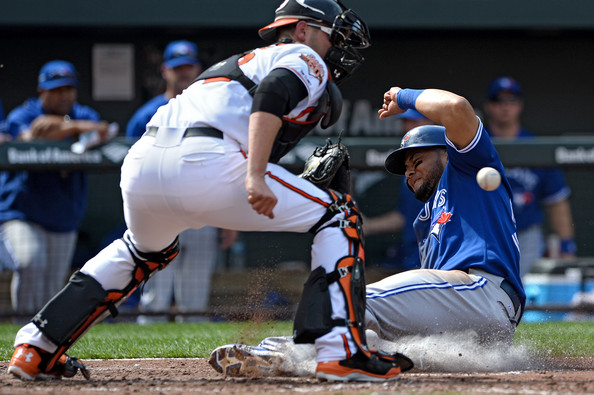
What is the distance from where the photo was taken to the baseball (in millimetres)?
4000

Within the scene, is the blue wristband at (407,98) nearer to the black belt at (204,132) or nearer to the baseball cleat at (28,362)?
the black belt at (204,132)

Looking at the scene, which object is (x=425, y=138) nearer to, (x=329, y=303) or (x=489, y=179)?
(x=489, y=179)

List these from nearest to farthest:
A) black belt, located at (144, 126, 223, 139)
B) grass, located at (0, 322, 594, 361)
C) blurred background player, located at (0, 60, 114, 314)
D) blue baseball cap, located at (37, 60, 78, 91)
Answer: black belt, located at (144, 126, 223, 139) < grass, located at (0, 322, 594, 361) < blurred background player, located at (0, 60, 114, 314) < blue baseball cap, located at (37, 60, 78, 91)

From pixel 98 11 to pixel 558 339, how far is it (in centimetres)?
614

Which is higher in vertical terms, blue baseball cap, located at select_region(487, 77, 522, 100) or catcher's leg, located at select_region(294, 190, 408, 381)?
blue baseball cap, located at select_region(487, 77, 522, 100)

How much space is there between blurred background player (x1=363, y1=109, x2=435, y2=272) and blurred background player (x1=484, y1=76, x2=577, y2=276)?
2.70 feet

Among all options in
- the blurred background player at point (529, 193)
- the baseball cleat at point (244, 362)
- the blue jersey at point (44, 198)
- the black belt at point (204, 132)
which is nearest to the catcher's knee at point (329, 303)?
the baseball cleat at point (244, 362)

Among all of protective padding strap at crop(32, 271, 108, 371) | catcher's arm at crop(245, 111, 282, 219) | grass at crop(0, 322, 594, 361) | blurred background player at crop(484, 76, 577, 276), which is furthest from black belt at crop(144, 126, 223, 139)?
blurred background player at crop(484, 76, 577, 276)

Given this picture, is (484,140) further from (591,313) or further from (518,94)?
(518,94)

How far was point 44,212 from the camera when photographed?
7.51 meters

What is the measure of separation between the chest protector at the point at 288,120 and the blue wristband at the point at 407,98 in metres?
0.62

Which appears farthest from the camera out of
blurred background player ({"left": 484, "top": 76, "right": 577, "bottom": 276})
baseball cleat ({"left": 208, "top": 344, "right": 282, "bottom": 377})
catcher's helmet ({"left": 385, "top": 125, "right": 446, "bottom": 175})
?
blurred background player ({"left": 484, "top": 76, "right": 577, "bottom": 276})

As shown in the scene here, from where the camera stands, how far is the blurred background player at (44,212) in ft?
24.1

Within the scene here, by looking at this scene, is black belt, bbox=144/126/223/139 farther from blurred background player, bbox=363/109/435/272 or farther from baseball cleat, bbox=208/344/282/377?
blurred background player, bbox=363/109/435/272
